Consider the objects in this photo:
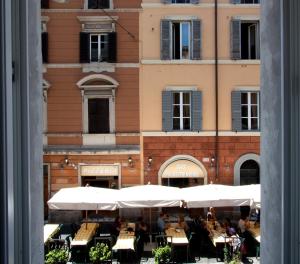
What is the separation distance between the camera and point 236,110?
59.1 feet

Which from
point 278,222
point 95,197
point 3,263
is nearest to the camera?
point 3,263

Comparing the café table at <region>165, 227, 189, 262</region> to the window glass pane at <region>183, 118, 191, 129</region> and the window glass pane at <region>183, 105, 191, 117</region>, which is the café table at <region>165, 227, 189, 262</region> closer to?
the window glass pane at <region>183, 118, 191, 129</region>

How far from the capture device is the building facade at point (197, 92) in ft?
58.9

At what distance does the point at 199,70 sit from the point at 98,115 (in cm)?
379

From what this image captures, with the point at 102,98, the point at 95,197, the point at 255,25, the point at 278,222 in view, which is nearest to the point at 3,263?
the point at 278,222

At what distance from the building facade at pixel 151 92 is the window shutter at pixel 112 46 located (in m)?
0.05

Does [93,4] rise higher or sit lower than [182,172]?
higher

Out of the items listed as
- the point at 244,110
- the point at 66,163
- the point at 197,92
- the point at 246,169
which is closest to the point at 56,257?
the point at 66,163

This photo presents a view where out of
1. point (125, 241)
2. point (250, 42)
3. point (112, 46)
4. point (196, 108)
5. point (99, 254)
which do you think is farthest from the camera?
point (250, 42)

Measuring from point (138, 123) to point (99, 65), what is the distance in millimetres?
2383

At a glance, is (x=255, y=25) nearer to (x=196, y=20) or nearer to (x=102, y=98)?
(x=196, y=20)

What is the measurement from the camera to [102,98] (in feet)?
59.1

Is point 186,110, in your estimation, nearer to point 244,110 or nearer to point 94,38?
point 244,110

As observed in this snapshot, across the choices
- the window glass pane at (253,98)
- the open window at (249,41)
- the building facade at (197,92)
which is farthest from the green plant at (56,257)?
the open window at (249,41)
